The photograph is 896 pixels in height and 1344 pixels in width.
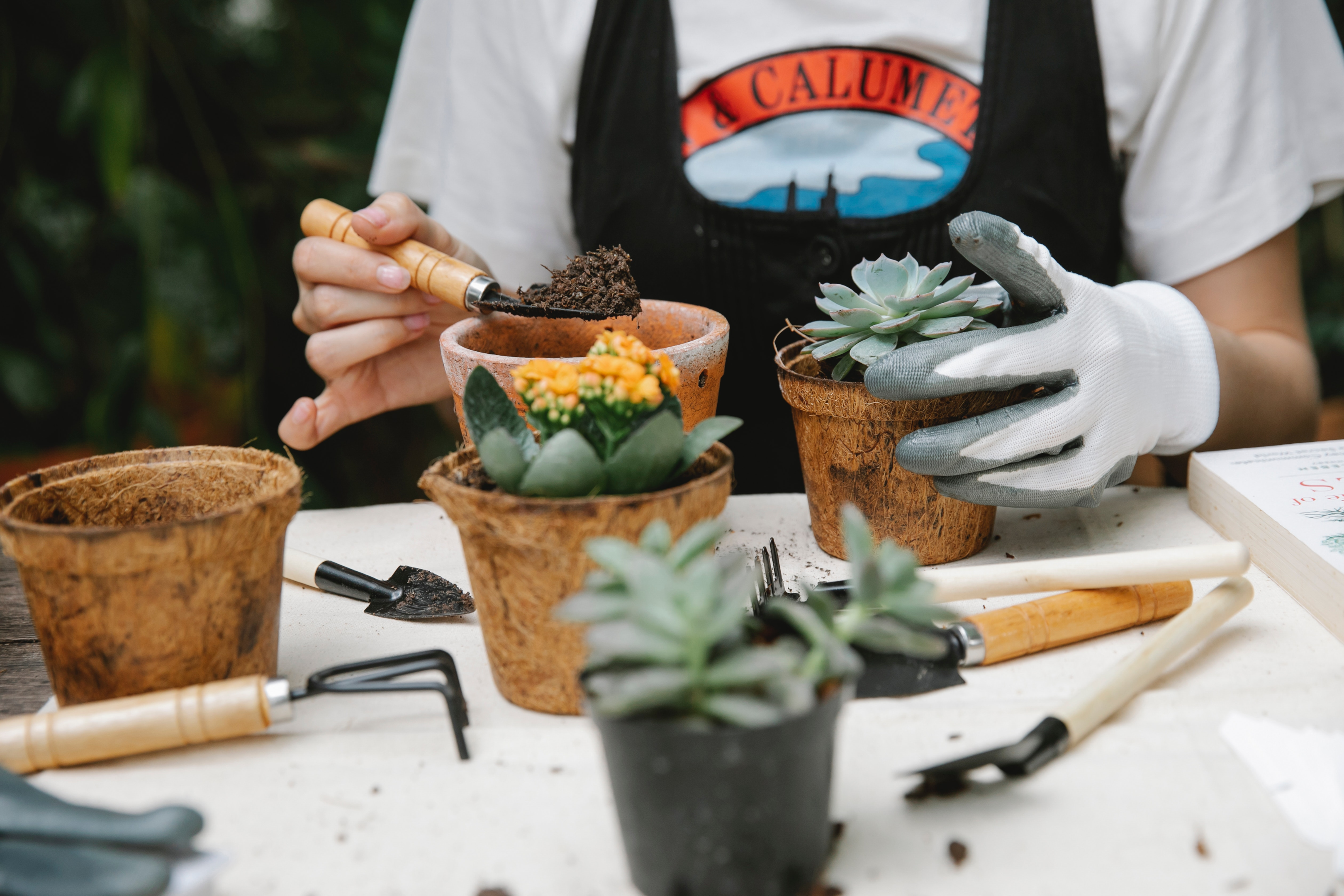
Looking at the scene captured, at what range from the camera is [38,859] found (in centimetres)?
39

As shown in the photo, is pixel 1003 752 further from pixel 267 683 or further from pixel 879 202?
pixel 879 202

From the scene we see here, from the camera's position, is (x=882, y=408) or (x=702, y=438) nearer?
(x=702, y=438)

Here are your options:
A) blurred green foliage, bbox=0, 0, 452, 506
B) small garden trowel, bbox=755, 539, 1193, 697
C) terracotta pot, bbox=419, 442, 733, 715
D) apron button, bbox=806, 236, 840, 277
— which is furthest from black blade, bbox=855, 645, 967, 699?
blurred green foliage, bbox=0, 0, 452, 506

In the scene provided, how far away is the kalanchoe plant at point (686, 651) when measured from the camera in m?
0.35

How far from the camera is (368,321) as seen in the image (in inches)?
36.3

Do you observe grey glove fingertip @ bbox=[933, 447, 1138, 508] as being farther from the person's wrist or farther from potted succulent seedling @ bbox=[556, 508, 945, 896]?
potted succulent seedling @ bbox=[556, 508, 945, 896]

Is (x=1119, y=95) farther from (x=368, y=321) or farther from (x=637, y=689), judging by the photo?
(x=637, y=689)

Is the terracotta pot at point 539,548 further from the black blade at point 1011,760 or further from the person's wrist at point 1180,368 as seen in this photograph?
the person's wrist at point 1180,368

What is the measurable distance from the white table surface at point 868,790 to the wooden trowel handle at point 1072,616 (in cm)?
1

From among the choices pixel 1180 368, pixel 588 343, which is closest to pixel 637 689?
pixel 588 343

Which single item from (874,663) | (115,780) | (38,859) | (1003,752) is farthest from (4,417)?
(1003,752)

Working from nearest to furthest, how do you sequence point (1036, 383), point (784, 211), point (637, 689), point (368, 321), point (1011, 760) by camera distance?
1. point (637, 689)
2. point (1011, 760)
3. point (1036, 383)
4. point (368, 321)
5. point (784, 211)

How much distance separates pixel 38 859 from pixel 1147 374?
0.77m

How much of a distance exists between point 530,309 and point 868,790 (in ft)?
1.52
